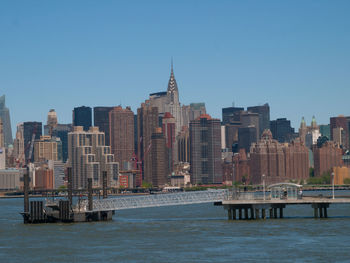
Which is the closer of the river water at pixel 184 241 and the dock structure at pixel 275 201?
the river water at pixel 184 241

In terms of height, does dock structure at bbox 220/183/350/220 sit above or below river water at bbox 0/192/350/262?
above

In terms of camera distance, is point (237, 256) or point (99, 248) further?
point (99, 248)

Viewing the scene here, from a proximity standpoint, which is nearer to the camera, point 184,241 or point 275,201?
point 184,241

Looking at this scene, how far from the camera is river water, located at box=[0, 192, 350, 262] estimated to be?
60.8m

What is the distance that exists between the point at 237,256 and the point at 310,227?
20.5m

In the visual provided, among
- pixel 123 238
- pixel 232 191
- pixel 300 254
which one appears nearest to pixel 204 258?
pixel 300 254

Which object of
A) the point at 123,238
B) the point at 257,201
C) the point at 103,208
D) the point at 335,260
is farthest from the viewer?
the point at 103,208

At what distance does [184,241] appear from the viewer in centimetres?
6975

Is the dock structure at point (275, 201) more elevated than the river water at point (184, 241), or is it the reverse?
the dock structure at point (275, 201)

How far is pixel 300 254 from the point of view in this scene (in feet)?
200

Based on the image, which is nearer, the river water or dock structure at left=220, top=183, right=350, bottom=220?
the river water

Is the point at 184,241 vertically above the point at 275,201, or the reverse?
the point at 275,201

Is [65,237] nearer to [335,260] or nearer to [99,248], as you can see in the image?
[99,248]

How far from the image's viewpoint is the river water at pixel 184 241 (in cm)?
6081
